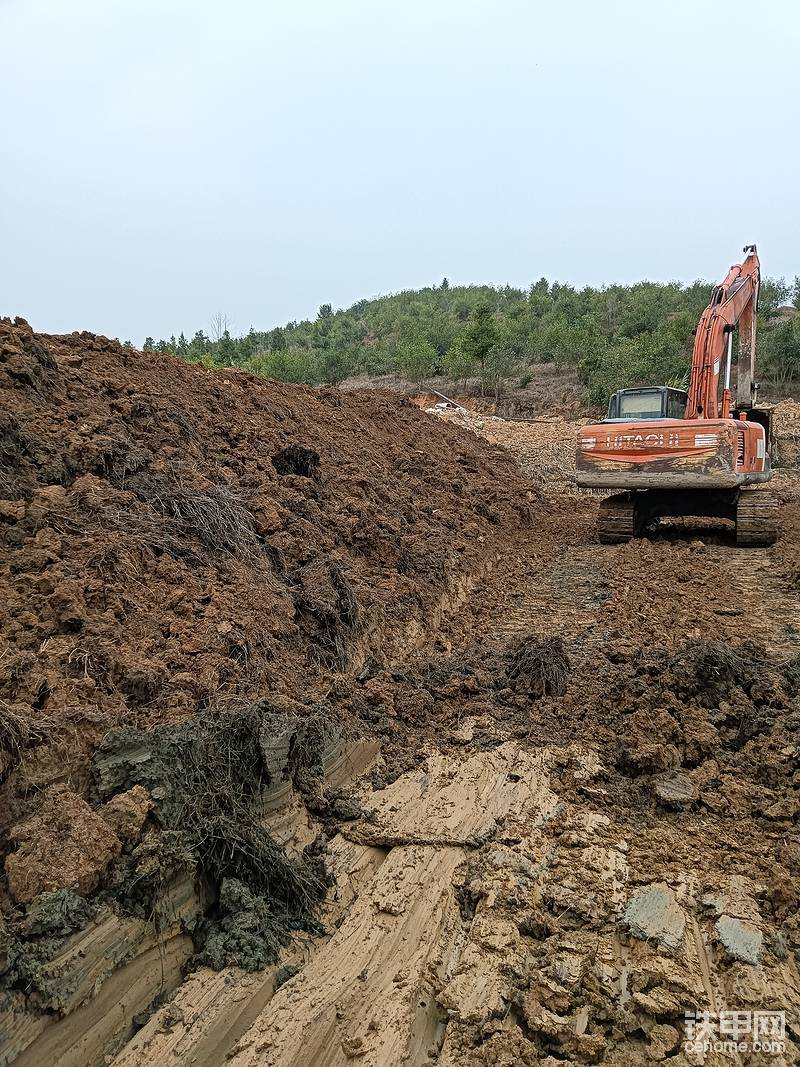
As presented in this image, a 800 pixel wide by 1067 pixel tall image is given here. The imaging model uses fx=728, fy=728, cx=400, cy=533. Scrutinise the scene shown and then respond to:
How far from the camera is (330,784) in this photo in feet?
12.2

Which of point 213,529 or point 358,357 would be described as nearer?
point 213,529

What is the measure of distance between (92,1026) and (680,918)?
2063mm

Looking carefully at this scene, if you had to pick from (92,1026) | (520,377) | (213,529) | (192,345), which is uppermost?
(192,345)

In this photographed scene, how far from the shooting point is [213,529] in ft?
16.5

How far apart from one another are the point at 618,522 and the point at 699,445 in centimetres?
163

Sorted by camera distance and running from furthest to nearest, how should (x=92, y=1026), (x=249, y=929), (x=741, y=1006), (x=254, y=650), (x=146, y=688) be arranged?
(x=254, y=650)
(x=146, y=688)
(x=249, y=929)
(x=741, y=1006)
(x=92, y=1026)

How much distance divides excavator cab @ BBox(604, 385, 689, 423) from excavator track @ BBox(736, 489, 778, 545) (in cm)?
148

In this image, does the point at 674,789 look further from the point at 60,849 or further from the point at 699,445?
the point at 699,445

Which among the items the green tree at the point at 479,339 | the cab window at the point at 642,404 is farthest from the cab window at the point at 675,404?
the green tree at the point at 479,339

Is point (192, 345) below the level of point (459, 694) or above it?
above

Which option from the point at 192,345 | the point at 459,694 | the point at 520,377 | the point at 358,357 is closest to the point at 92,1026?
the point at 459,694

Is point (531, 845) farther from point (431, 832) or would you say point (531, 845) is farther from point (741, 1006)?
point (741, 1006)
